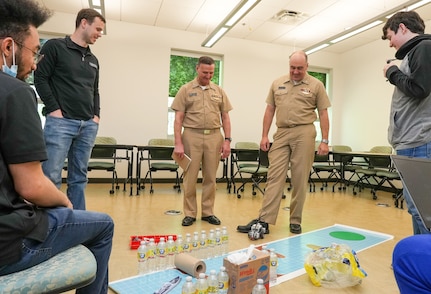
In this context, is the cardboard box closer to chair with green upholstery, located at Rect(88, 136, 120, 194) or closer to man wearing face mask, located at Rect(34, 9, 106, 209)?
man wearing face mask, located at Rect(34, 9, 106, 209)

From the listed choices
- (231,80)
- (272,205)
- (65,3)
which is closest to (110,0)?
(65,3)

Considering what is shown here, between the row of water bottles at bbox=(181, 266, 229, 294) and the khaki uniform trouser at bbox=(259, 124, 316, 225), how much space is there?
1.25m

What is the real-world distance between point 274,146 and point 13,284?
7.53ft

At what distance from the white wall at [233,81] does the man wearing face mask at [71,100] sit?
3839 mm

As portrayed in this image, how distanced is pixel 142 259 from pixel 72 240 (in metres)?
0.91

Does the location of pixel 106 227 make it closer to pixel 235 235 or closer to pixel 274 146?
pixel 235 235

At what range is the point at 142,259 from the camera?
5.83ft

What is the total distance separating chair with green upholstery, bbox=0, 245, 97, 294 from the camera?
0.75 metres

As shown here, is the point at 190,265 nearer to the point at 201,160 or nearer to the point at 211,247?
the point at 211,247

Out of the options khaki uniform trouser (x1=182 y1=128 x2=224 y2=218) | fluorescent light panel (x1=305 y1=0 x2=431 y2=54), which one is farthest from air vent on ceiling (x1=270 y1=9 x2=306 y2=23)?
khaki uniform trouser (x1=182 y1=128 x2=224 y2=218)

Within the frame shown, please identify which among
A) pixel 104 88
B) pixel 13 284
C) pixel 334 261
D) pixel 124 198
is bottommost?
pixel 124 198

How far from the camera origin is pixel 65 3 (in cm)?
518

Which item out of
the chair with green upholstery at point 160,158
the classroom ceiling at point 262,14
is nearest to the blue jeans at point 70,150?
the chair with green upholstery at point 160,158

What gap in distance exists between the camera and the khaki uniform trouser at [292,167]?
2629mm
